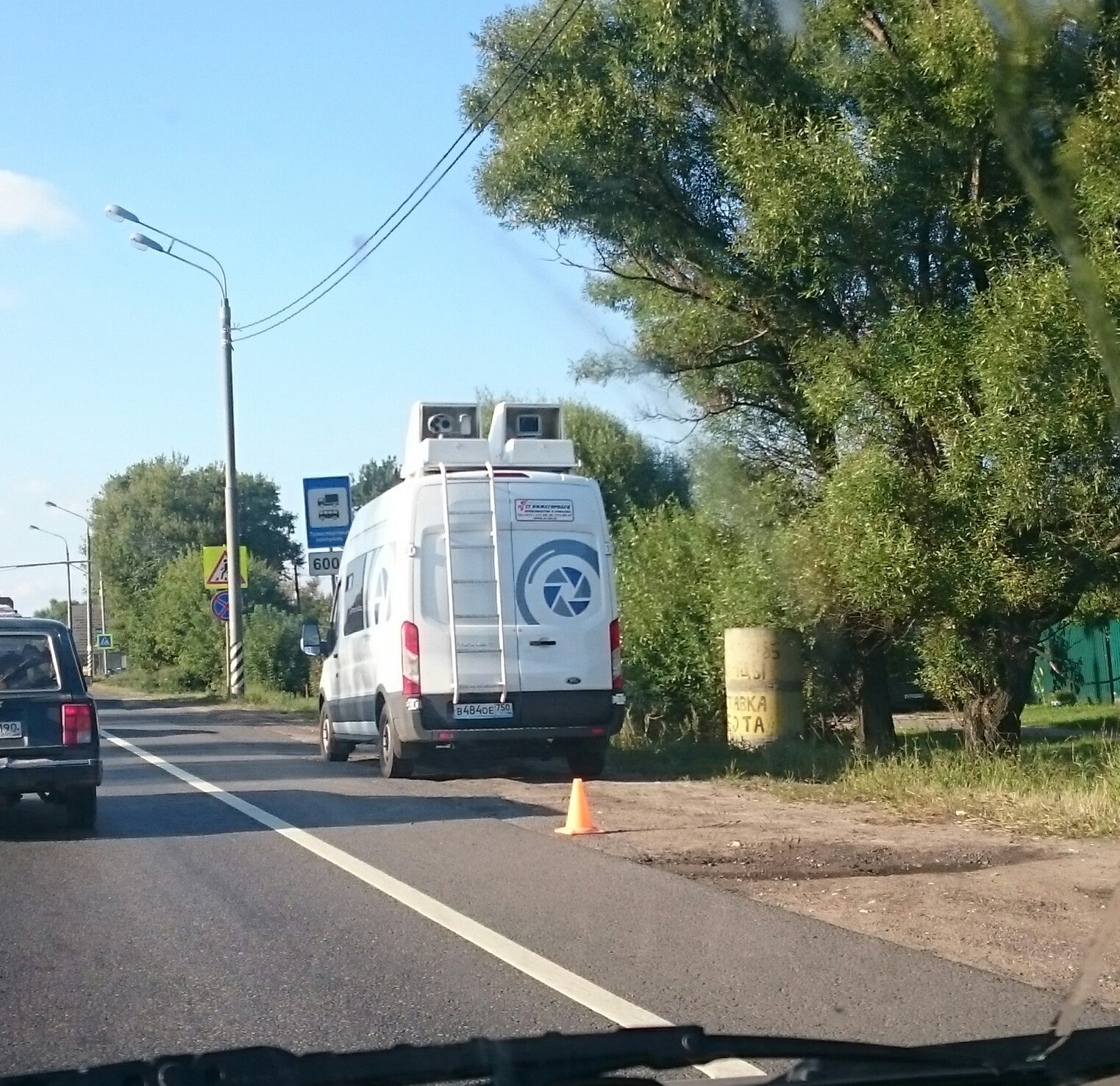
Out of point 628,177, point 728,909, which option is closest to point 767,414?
point 628,177

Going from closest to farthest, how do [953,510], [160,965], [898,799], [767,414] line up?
1. [160,965]
2. [898,799]
3. [953,510]
4. [767,414]

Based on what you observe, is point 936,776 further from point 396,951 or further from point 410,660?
point 396,951

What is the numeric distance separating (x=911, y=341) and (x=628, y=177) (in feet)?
11.5

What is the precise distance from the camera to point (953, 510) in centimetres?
1469

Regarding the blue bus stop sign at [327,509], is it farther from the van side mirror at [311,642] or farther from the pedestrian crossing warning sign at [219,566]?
the pedestrian crossing warning sign at [219,566]

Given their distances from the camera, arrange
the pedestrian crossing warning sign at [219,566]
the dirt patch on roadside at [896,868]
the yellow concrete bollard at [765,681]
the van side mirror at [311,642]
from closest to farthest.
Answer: the dirt patch on roadside at [896,868] < the yellow concrete bollard at [765,681] < the van side mirror at [311,642] < the pedestrian crossing warning sign at [219,566]

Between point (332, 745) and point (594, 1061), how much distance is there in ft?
49.3

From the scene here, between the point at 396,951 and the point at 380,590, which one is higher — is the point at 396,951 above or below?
below

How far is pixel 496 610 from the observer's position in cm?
1448

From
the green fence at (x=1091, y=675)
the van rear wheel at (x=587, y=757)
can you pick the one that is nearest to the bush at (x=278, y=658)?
the green fence at (x=1091, y=675)

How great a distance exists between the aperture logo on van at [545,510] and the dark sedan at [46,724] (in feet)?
14.4

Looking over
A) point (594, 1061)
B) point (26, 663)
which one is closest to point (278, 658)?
point (26, 663)

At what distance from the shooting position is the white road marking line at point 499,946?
5.66 meters

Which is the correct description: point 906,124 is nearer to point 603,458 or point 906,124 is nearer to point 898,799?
point 898,799
